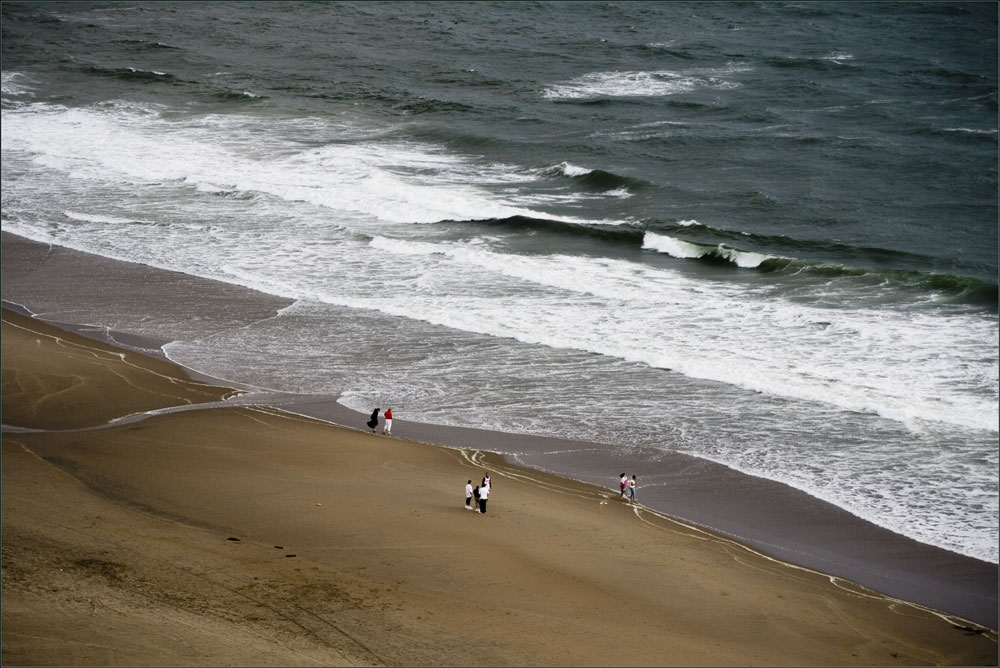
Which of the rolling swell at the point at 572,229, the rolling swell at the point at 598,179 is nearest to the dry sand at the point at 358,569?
the rolling swell at the point at 572,229

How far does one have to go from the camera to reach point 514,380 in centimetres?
2358

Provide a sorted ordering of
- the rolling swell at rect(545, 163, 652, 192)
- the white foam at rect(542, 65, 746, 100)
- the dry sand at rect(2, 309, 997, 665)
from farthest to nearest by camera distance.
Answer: the white foam at rect(542, 65, 746, 100) → the rolling swell at rect(545, 163, 652, 192) → the dry sand at rect(2, 309, 997, 665)

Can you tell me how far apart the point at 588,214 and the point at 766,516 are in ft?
64.8

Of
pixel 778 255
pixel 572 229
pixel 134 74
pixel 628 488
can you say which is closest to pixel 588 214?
pixel 572 229

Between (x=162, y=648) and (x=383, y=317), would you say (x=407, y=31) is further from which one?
(x=162, y=648)

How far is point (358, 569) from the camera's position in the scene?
14.8m

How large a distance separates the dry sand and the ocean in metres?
2.83

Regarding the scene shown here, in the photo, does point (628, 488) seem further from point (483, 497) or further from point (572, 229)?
point (572, 229)

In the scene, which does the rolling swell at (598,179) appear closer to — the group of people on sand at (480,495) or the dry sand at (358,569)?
the dry sand at (358,569)

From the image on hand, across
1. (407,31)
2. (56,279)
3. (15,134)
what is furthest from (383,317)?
(407,31)

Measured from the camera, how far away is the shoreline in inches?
637

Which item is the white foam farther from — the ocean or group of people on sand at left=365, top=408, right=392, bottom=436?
group of people on sand at left=365, top=408, right=392, bottom=436

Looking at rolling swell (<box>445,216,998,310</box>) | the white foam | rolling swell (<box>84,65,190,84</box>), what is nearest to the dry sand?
rolling swell (<box>445,216,998,310</box>)

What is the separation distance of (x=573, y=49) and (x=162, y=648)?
52117mm
